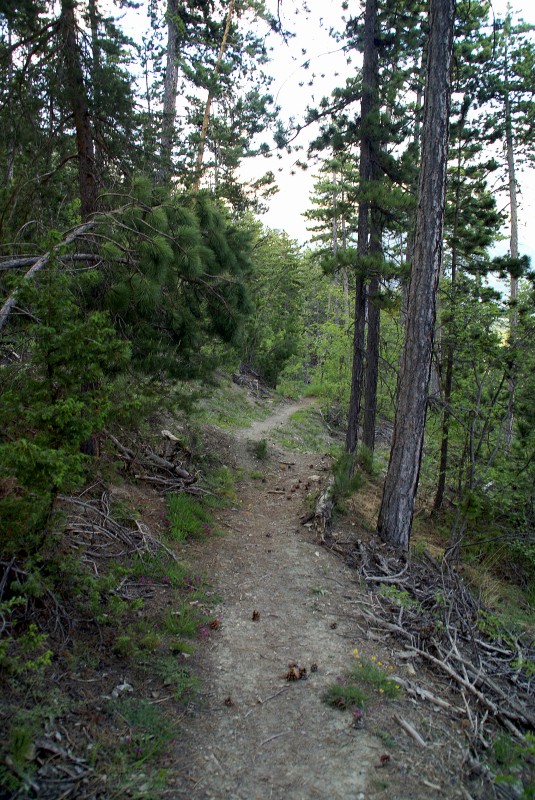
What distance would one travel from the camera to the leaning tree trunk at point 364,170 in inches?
410

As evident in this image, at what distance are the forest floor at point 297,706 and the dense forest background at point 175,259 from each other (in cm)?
140

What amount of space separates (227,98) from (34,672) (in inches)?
682

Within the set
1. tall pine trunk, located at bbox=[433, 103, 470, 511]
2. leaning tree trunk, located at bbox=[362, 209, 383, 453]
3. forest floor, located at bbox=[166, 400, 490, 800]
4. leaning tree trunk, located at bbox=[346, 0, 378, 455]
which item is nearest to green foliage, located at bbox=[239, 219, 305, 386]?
leaning tree trunk, located at bbox=[362, 209, 383, 453]

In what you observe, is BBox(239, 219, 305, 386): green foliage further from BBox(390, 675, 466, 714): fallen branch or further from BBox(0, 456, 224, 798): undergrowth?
BBox(390, 675, 466, 714): fallen branch

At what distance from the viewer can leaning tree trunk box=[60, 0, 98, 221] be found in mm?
6047

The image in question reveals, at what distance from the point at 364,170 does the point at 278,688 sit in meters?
10.1

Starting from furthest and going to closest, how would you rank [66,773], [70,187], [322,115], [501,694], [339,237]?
[339,237]
[322,115]
[70,187]
[501,694]
[66,773]

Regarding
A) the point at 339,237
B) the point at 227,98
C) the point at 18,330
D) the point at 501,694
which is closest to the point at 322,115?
the point at 227,98

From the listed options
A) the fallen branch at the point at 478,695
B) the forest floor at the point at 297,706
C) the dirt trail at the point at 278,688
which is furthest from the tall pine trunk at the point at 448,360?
the fallen branch at the point at 478,695

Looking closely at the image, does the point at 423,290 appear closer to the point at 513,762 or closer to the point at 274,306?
the point at 513,762

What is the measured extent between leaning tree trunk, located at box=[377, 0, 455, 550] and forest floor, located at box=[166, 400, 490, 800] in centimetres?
140

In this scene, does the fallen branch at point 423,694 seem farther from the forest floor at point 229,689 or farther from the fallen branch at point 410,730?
the fallen branch at point 410,730

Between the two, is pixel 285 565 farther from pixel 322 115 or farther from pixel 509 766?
pixel 322 115

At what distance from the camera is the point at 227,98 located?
53.2 ft
